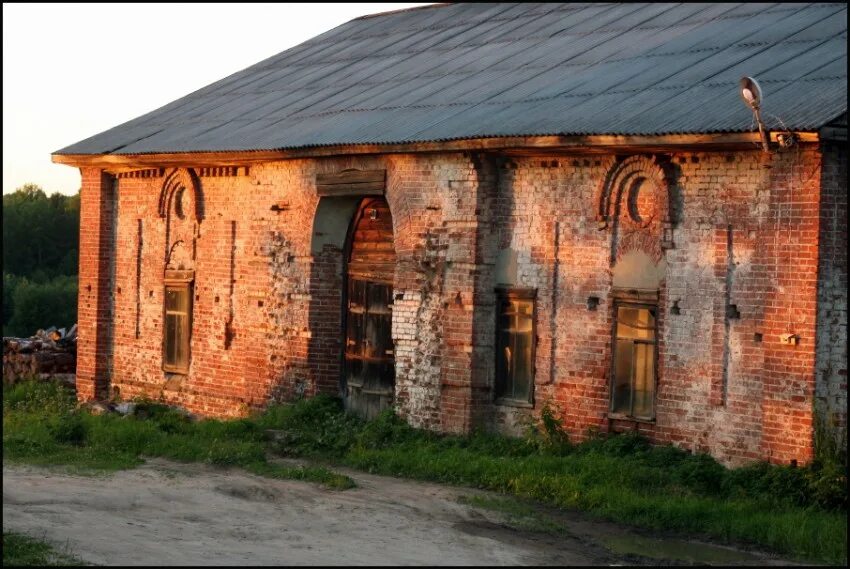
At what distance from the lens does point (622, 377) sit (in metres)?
13.8

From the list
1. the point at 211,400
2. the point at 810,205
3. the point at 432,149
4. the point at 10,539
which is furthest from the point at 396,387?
the point at 10,539

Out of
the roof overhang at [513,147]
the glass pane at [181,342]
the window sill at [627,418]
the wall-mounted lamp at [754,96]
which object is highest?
the wall-mounted lamp at [754,96]

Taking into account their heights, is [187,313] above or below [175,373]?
above

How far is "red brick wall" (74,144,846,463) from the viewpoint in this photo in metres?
12.3

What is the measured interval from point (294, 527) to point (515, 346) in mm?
4673

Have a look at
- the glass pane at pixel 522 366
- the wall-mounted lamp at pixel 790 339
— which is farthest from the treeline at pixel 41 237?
the wall-mounted lamp at pixel 790 339

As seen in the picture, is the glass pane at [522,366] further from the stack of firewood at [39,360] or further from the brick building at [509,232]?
the stack of firewood at [39,360]

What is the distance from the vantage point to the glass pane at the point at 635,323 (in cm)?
1360

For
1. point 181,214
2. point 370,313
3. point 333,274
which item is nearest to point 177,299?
point 181,214

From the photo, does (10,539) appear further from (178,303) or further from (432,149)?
(178,303)

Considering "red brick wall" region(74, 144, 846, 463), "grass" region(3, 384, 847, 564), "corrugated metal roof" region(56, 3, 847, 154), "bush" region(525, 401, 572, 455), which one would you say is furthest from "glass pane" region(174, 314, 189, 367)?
"bush" region(525, 401, 572, 455)

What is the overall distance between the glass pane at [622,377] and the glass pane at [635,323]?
0.11 metres

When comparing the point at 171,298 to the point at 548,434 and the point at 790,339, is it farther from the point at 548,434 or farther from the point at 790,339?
the point at 790,339

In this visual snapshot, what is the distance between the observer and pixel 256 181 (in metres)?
18.0
